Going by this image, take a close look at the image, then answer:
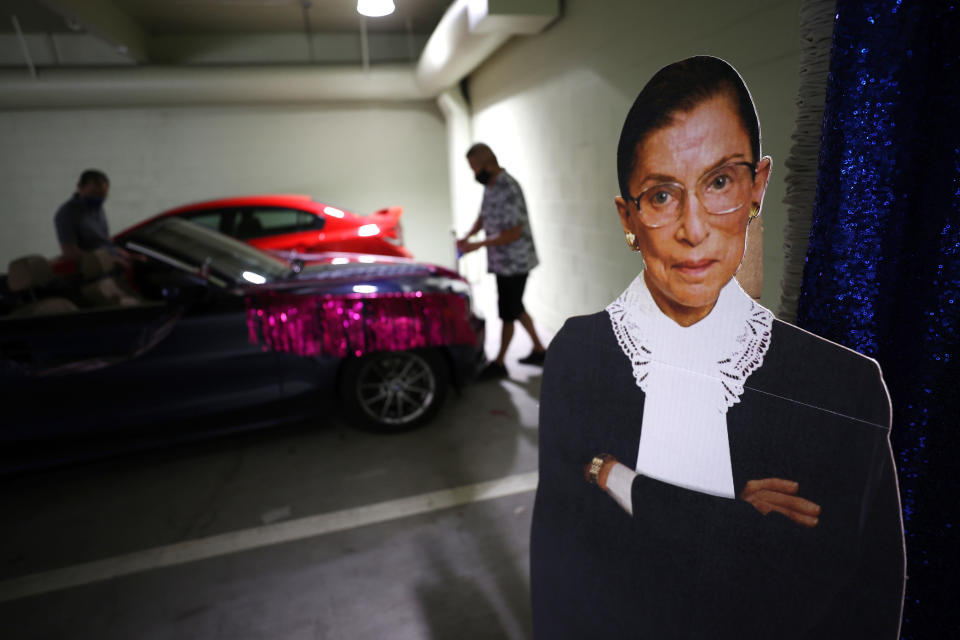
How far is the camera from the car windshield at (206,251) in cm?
278

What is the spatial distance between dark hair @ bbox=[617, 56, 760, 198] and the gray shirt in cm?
455

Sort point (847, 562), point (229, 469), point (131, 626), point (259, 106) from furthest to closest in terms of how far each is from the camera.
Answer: point (259, 106) → point (229, 469) → point (131, 626) → point (847, 562)

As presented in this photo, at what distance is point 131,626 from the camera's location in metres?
1.76

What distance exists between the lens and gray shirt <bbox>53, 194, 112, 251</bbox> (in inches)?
162

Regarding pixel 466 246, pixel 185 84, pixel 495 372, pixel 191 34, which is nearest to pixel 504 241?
pixel 466 246

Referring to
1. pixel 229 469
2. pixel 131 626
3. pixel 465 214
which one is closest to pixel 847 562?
pixel 131 626

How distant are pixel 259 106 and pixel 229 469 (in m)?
6.08

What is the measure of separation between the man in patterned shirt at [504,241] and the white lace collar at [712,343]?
1.66 metres

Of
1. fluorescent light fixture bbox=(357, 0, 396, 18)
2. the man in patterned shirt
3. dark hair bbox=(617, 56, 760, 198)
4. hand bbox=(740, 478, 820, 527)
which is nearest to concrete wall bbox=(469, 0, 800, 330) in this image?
dark hair bbox=(617, 56, 760, 198)

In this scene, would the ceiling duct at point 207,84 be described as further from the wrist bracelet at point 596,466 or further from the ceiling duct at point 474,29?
the wrist bracelet at point 596,466

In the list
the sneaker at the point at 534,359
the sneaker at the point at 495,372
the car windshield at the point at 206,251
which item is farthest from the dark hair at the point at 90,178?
the sneaker at the point at 534,359

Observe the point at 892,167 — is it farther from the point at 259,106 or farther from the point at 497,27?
the point at 259,106

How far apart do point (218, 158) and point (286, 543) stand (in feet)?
21.7

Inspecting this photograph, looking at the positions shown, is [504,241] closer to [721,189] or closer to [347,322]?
[347,322]
